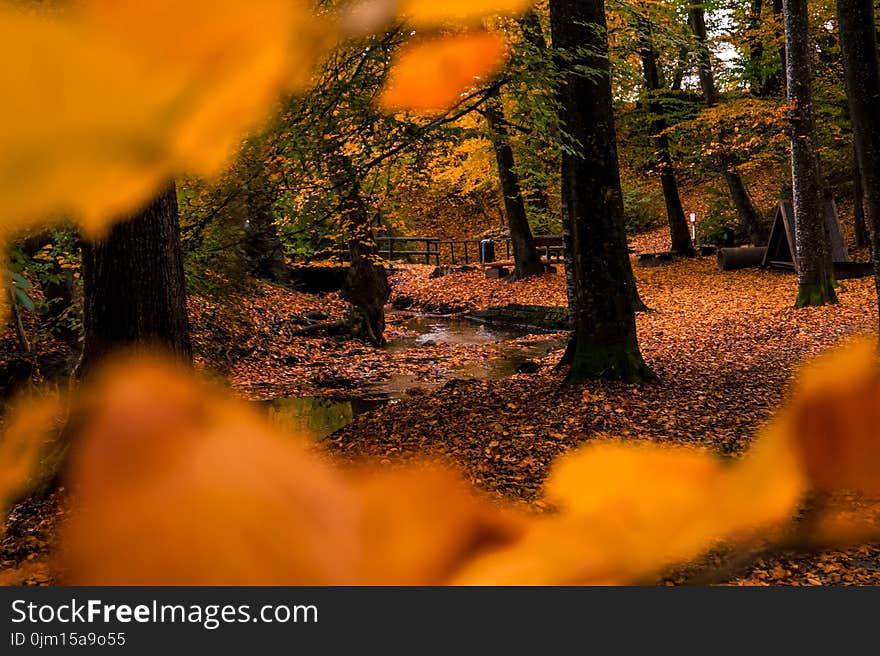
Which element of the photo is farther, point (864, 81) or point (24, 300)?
point (864, 81)

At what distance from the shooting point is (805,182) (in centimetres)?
1209

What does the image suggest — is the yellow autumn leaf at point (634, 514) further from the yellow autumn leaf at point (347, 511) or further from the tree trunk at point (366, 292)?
the tree trunk at point (366, 292)

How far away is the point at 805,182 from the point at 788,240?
3.97 meters

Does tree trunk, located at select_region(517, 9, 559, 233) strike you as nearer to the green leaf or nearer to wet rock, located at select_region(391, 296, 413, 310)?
wet rock, located at select_region(391, 296, 413, 310)

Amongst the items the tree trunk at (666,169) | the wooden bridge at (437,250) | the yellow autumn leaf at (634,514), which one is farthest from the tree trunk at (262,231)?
the tree trunk at (666,169)

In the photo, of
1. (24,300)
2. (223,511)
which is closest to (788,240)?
(223,511)

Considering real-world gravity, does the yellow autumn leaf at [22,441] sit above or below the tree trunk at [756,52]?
below

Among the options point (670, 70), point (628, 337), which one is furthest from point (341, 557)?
point (670, 70)

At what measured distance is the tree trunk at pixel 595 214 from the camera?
7621 millimetres

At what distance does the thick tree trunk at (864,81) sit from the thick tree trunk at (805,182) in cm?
514

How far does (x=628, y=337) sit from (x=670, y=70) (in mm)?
17109

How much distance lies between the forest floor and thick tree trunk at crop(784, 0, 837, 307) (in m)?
0.51

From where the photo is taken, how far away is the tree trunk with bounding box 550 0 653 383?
25.0 feet

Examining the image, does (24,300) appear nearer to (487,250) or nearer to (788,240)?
(788,240)
